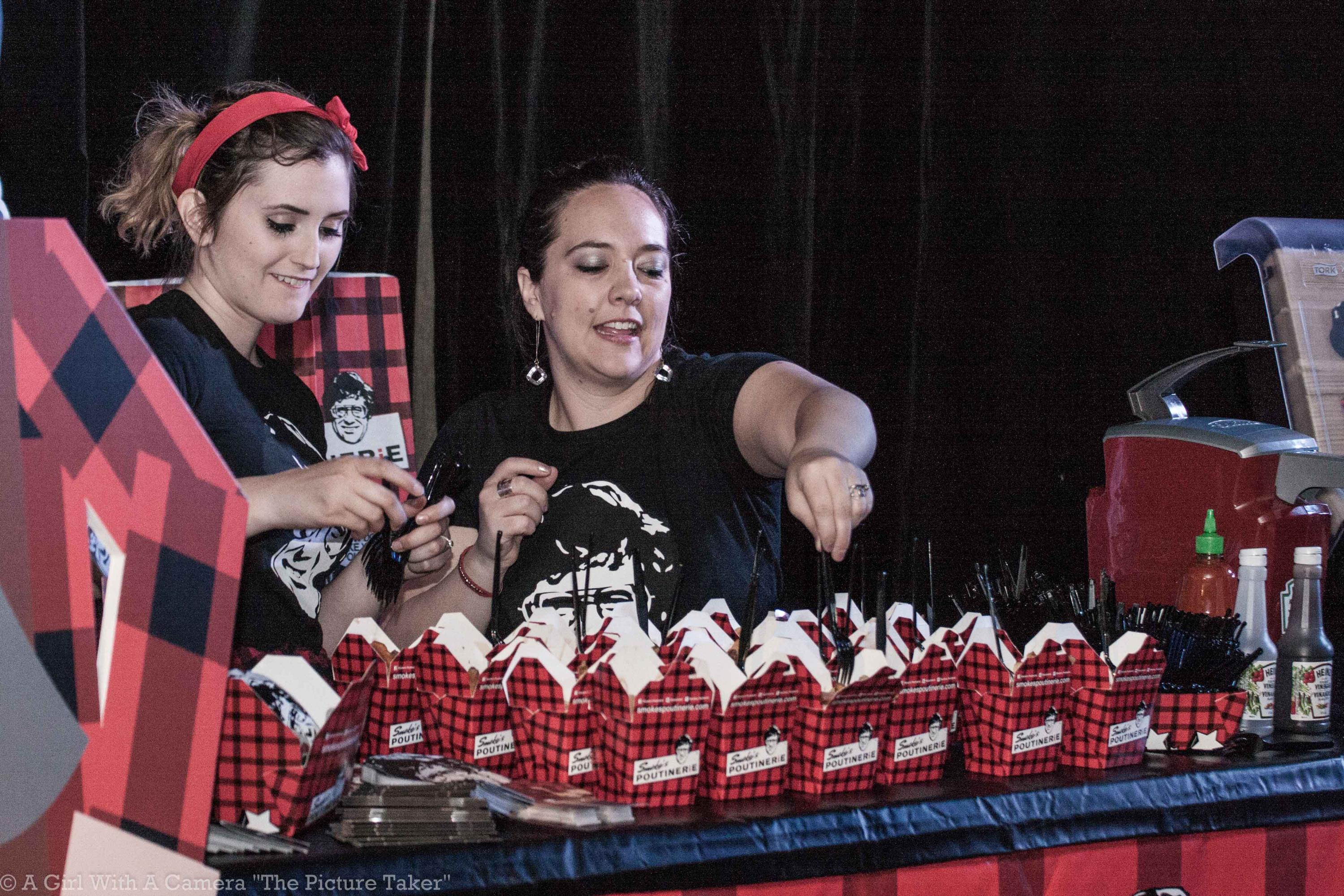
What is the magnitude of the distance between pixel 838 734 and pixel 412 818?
0.40 meters

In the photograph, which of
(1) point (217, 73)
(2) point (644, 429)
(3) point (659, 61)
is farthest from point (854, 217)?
(1) point (217, 73)

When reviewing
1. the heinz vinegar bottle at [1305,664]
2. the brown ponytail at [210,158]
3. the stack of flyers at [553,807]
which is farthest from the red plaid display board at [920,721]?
the brown ponytail at [210,158]

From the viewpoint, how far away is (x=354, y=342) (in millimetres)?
2176

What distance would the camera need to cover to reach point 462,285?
2367 mm

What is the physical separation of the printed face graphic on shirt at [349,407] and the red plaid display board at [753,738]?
1254 mm

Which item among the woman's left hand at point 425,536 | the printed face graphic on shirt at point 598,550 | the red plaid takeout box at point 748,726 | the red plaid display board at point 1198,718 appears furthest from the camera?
the printed face graphic on shirt at point 598,550

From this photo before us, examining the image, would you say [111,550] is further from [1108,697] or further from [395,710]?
[1108,697]

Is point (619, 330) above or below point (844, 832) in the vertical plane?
above

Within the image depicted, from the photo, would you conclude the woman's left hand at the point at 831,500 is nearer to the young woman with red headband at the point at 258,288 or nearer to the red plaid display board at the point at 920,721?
the red plaid display board at the point at 920,721

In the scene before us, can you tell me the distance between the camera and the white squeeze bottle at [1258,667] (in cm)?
139

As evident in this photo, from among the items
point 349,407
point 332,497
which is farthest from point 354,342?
point 332,497

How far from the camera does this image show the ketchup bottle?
148 cm

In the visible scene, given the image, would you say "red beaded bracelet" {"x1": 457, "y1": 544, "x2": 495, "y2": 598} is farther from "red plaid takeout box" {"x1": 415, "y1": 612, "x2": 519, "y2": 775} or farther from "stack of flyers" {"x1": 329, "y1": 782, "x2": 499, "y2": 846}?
"stack of flyers" {"x1": 329, "y1": 782, "x2": 499, "y2": 846}

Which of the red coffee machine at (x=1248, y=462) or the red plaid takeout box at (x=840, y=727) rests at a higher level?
the red coffee machine at (x=1248, y=462)
